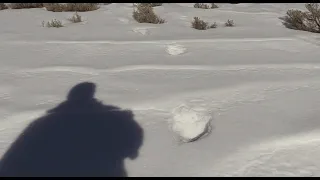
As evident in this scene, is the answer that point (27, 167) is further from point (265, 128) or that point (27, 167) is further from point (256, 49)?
point (256, 49)

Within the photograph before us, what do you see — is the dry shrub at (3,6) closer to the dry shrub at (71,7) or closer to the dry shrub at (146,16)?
the dry shrub at (71,7)

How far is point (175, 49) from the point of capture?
19.2ft

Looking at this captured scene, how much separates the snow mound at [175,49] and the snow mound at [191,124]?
192 cm

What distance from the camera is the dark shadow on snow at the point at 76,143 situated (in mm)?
3307

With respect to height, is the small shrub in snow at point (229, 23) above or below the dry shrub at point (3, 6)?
above

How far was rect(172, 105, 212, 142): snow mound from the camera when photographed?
3.62 meters

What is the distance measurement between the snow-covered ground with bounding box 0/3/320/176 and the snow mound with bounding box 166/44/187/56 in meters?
0.02

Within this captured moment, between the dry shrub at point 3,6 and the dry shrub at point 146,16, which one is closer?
the dry shrub at point 146,16

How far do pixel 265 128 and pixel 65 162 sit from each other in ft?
6.18

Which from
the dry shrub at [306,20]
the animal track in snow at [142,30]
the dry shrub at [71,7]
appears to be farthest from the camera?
the dry shrub at [71,7]

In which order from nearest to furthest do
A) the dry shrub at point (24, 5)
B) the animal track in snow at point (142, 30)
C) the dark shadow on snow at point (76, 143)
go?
the dark shadow on snow at point (76, 143) < the animal track in snow at point (142, 30) < the dry shrub at point (24, 5)

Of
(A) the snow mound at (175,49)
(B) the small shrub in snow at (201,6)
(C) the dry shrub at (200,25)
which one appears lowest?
(A) the snow mound at (175,49)

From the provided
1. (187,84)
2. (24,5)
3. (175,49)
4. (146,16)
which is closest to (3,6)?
(24,5)

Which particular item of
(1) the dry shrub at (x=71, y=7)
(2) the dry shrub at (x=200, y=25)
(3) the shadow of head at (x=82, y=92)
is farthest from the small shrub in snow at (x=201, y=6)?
(3) the shadow of head at (x=82, y=92)
